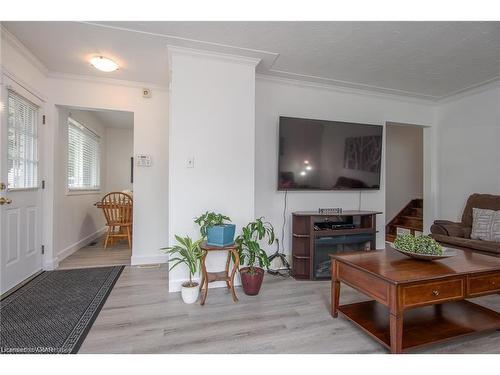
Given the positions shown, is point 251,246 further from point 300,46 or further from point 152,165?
point 300,46

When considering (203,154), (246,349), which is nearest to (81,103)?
(203,154)

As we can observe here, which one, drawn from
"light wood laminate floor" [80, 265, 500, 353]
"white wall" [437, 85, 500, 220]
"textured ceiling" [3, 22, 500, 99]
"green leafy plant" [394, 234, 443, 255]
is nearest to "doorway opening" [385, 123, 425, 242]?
"white wall" [437, 85, 500, 220]

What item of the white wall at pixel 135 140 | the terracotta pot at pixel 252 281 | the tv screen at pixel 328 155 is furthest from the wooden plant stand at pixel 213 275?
the white wall at pixel 135 140

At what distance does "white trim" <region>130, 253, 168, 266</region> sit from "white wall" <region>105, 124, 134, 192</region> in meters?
3.10

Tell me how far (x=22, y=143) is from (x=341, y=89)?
3.86 m

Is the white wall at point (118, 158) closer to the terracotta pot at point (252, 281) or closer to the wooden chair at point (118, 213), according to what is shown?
the wooden chair at point (118, 213)

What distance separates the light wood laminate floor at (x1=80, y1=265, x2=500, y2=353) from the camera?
1.60 m

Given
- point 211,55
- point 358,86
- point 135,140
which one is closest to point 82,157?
point 135,140

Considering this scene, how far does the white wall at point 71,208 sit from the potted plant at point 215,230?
2.16 meters

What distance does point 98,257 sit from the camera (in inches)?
143

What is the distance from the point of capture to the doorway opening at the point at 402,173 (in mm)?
5270

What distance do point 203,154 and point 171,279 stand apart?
4.17ft

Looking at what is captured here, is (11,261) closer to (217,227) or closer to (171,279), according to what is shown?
(171,279)

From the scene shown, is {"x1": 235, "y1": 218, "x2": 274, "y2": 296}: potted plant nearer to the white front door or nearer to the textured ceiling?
the textured ceiling
